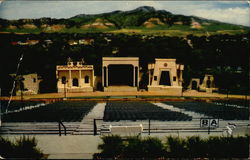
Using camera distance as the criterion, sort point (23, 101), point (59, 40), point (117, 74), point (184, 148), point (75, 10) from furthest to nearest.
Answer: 1. point (117, 74)
2. point (59, 40)
3. point (23, 101)
4. point (75, 10)
5. point (184, 148)

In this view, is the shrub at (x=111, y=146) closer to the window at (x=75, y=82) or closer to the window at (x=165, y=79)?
the window at (x=165, y=79)

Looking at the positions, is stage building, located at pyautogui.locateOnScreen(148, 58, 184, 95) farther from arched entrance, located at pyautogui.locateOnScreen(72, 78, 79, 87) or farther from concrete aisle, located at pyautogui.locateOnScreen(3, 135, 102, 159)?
concrete aisle, located at pyautogui.locateOnScreen(3, 135, 102, 159)

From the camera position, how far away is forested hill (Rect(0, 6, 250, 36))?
1520 centimetres

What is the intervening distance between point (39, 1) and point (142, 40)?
45.7 ft

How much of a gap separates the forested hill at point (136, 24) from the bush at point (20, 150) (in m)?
6.05

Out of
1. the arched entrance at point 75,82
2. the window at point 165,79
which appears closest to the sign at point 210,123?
the window at point 165,79

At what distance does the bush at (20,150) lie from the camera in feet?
31.5

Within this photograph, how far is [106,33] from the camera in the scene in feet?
78.8

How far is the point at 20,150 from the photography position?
380 inches

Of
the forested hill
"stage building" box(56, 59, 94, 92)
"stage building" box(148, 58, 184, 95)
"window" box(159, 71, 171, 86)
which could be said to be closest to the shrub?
the forested hill

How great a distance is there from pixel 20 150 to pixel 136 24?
46.9 feet

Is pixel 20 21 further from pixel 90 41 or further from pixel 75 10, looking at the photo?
pixel 90 41

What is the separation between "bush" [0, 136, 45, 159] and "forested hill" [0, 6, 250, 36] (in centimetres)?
605

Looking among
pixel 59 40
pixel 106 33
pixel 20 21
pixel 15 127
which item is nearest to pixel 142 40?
pixel 106 33
